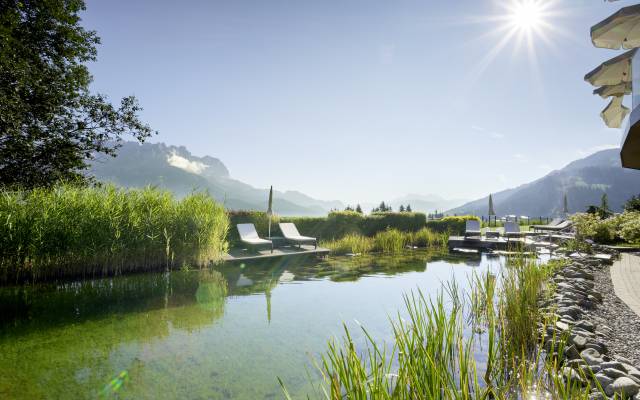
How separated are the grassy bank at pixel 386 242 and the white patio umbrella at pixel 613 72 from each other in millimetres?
8653

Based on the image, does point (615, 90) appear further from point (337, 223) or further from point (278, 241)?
point (337, 223)

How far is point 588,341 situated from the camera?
3.47 m

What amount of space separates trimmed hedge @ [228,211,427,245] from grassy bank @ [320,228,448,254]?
65 centimetres

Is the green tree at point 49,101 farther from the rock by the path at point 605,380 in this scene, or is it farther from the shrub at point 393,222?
the rock by the path at point 605,380

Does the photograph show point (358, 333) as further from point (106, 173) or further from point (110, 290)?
point (106, 173)

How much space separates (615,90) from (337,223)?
10.5 meters

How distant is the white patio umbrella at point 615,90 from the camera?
6.09m

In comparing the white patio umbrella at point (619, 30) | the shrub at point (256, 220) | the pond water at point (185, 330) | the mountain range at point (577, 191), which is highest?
the mountain range at point (577, 191)

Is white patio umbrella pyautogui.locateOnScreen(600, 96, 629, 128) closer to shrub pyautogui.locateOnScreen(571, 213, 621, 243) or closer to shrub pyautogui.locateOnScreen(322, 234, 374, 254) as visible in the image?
shrub pyautogui.locateOnScreen(571, 213, 621, 243)

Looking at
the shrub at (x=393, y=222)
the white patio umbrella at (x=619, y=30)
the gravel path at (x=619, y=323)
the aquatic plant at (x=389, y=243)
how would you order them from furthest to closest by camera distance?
the shrub at (x=393, y=222) → the aquatic plant at (x=389, y=243) → the white patio umbrella at (x=619, y=30) → the gravel path at (x=619, y=323)

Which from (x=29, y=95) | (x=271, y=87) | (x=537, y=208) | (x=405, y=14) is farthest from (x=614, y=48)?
(x=537, y=208)

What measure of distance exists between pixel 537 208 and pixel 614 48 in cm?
18494

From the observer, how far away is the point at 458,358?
133 inches

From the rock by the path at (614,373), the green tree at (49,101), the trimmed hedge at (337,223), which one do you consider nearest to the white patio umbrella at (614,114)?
the rock by the path at (614,373)
